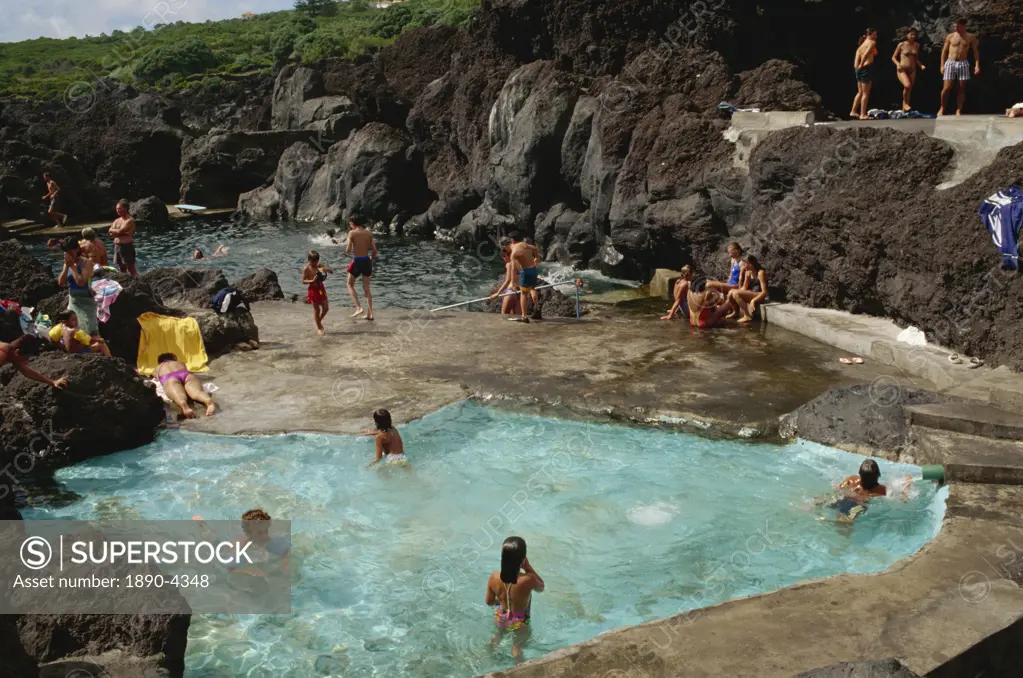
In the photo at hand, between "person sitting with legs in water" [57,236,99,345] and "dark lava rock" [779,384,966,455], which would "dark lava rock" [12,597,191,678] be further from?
"person sitting with legs in water" [57,236,99,345]

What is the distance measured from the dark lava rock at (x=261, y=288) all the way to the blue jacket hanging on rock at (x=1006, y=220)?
13038 millimetres

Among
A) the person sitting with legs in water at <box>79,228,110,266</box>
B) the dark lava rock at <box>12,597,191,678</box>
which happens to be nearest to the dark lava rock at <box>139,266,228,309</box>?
the person sitting with legs in water at <box>79,228,110,266</box>

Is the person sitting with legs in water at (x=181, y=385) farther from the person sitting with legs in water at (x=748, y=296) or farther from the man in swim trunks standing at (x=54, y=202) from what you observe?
the man in swim trunks standing at (x=54, y=202)

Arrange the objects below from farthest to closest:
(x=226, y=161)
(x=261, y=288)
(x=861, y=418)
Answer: (x=226, y=161) → (x=261, y=288) → (x=861, y=418)

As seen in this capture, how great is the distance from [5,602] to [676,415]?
6903mm

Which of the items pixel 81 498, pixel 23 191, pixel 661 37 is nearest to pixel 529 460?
pixel 81 498

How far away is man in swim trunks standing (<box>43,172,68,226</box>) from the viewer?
117ft

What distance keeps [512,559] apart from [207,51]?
262ft

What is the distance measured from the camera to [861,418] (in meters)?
9.52

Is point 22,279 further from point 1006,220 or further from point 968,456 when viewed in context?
point 1006,220

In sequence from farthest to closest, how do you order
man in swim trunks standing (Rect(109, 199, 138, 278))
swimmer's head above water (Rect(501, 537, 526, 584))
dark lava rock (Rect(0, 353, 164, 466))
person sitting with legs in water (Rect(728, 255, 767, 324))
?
1. man in swim trunks standing (Rect(109, 199, 138, 278))
2. person sitting with legs in water (Rect(728, 255, 767, 324))
3. dark lava rock (Rect(0, 353, 164, 466))
4. swimmer's head above water (Rect(501, 537, 526, 584))

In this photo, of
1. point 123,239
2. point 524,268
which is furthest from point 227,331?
point 524,268

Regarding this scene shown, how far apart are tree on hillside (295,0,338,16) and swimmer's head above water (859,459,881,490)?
338 feet

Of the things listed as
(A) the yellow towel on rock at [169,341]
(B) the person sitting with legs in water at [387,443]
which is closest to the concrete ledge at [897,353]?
(B) the person sitting with legs in water at [387,443]
